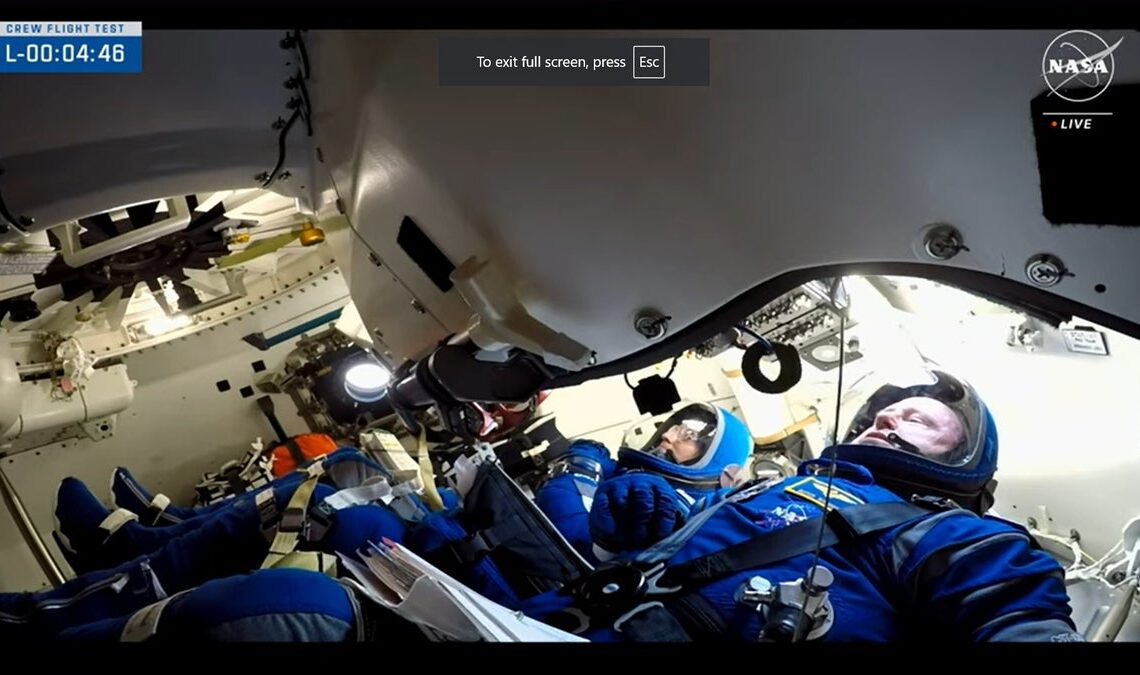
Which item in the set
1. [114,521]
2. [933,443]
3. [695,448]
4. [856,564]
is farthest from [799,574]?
[114,521]

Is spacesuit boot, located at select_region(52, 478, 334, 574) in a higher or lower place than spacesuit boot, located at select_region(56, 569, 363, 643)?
lower

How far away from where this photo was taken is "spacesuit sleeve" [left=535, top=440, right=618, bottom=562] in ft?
8.48

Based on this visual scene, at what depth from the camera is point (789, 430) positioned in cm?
350

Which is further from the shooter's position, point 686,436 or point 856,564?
point 686,436

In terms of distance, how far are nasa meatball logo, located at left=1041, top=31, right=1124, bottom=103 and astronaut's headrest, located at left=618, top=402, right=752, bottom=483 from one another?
6.63ft

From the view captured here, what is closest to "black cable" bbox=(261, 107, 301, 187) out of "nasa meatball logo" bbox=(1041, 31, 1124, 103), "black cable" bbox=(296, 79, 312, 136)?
"black cable" bbox=(296, 79, 312, 136)

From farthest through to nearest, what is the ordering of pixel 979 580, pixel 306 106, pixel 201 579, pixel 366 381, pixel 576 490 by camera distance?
pixel 366 381, pixel 576 490, pixel 201 579, pixel 979 580, pixel 306 106

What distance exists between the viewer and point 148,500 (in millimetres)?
3051

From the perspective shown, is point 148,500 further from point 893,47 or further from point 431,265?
point 893,47

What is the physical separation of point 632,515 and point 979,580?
0.99 m

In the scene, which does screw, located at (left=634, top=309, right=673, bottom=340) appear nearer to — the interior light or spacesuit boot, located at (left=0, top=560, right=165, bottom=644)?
spacesuit boot, located at (left=0, top=560, right=165, bottom=644)

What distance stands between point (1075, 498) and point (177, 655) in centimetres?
247

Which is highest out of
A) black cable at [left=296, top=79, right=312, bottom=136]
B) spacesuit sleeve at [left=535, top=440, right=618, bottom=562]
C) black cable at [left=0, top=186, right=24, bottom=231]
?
black cable at [left=296, top=79, right=312, bottom=136]
